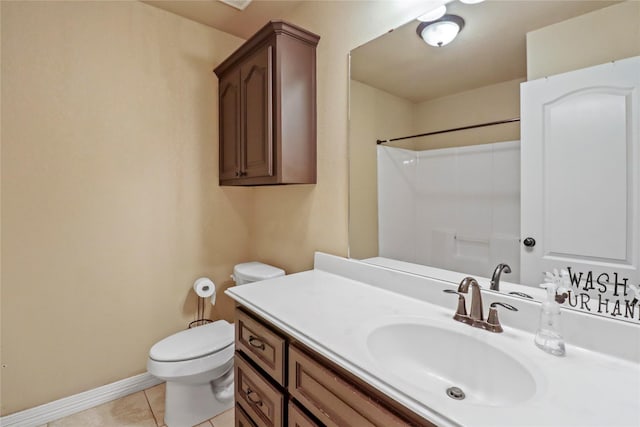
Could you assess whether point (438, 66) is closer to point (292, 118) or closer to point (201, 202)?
point (292, 118)

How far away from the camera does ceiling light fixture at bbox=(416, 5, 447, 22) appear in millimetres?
1259

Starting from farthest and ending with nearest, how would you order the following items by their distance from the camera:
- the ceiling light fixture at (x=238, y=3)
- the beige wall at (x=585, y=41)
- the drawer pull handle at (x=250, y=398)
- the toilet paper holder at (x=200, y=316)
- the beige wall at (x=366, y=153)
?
the toilet paper holder at (x=200, y=316), the ceiling light fixture at (x=238, y=3), the beige wall at (x=366, y=153), the drawer pull handle at (x=250, y=398), the beige wall at (x=585, y=41)

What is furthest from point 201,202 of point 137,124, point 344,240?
point 344,240

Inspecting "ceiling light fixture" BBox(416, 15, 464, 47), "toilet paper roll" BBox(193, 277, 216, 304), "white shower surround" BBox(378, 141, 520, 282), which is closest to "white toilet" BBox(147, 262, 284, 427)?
"toilet paper roll" BBox(193, 277, 216, 304)

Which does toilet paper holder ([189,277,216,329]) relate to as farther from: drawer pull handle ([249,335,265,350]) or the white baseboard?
drawer pull handle ([249,335,265,350])

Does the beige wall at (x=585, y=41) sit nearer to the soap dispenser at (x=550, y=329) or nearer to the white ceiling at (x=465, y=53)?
the white ceiling at (x=465, y=53)

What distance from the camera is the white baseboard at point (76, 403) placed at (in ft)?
5.38

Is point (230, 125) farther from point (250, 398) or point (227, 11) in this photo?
point (250, 398)

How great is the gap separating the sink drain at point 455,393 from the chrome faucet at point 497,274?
0.38 m

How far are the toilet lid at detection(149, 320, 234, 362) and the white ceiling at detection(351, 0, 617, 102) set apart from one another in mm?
1639

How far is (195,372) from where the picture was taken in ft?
5.28

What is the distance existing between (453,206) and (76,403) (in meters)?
2.34

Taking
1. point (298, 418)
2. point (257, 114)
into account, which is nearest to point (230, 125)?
point (257, 114)

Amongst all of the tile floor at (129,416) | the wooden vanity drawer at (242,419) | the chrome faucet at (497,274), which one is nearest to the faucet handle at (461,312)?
the chrome faucet at (497,274)
